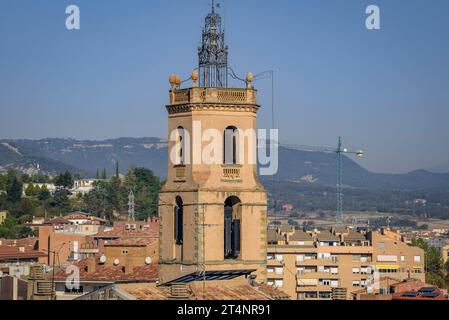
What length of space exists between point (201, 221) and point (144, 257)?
1441 cm

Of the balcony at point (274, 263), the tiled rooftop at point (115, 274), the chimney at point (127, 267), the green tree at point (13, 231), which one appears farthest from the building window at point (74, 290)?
the green tree at point (13, 231)

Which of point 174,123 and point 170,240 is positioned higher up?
point 174,123

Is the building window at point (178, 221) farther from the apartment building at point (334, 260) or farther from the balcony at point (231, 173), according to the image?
the apartment building at point (334, 260)

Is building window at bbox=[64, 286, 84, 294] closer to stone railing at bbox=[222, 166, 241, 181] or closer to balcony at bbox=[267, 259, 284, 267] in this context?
stone railing at bbox=[222, 166, 241, 181]

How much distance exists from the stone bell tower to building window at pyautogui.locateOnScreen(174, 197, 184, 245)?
1.5 inches

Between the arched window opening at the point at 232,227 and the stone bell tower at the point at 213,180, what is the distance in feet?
0.12

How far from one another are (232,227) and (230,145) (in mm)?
3087

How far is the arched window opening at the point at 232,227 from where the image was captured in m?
60.1

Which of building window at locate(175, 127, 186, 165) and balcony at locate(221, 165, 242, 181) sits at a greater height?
building window at locate(175, 127, 186, 165)

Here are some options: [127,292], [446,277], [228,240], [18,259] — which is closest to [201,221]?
[228,240]

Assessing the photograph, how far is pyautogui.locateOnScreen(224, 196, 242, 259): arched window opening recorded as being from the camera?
60.1 m

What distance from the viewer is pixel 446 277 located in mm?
144125

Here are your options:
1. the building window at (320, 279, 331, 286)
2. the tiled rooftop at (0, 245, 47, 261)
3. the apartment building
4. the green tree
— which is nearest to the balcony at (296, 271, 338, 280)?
the apartment building
